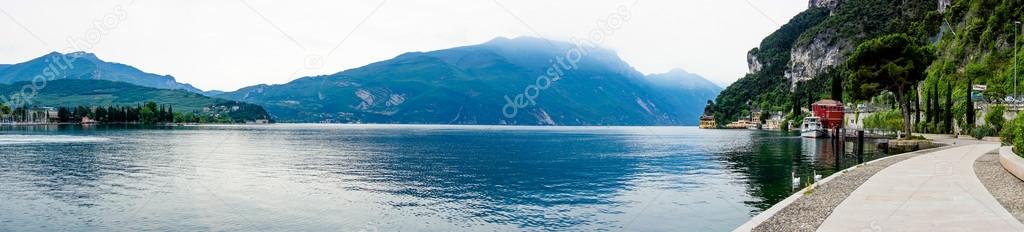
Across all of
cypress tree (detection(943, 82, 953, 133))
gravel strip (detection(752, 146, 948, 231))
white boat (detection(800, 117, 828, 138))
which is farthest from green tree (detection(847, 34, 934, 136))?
gravel strip (detection(752, 146, 948, 231))

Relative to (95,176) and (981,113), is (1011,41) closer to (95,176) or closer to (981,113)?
(981,113)

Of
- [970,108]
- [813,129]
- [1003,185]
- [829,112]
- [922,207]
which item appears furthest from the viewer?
[829,112]

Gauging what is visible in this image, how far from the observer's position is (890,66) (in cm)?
7356

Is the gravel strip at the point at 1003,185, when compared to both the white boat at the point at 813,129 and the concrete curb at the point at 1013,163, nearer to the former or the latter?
the concrete curb at the point at 1013,163

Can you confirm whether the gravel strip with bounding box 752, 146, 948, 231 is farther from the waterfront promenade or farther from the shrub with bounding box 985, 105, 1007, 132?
the shrub with bounding box 985, 105, 1007, 132

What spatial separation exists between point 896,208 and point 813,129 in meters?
101

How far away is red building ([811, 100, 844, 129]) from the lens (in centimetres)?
11238

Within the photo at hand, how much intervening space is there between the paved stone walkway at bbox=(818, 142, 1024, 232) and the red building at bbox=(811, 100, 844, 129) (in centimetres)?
8978

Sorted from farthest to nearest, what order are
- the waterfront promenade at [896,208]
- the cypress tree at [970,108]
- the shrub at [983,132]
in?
the cypress tree at [970,108], the shrub at [983,132], the waterfront promenade at [896,208]

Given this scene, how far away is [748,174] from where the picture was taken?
42938 millimetres

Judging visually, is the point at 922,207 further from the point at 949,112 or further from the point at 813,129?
the point at 813,129

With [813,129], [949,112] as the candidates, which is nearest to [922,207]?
[949,112]

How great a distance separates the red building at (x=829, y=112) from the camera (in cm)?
11238

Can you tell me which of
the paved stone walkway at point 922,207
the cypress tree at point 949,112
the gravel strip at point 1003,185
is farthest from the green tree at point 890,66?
the paved stone walkway at point 922,207
